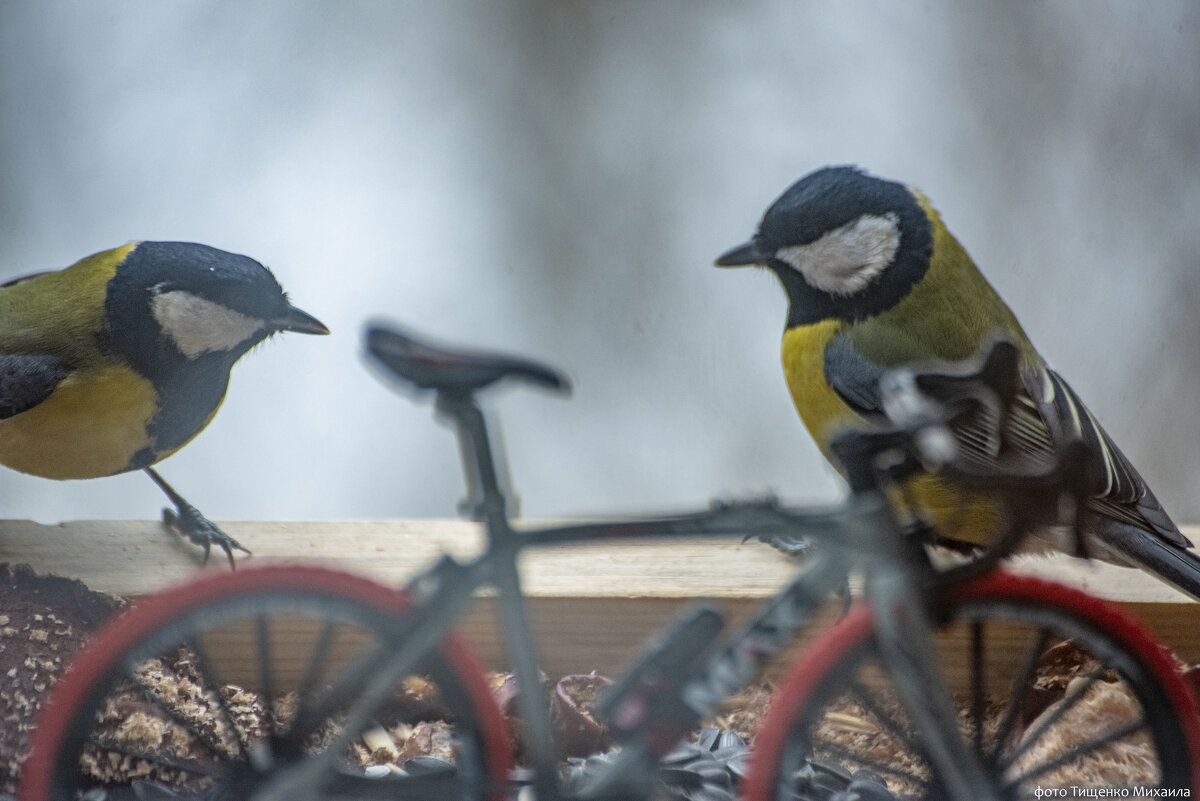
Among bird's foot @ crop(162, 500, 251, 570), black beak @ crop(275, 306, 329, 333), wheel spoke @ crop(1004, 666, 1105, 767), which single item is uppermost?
black beak @ crop(275, 306, 329, 333)

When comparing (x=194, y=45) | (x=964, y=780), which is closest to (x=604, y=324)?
(x=194, y=45)

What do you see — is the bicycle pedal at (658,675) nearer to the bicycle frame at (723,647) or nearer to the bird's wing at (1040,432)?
the bicycle frame at (723,647)

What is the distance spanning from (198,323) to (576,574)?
32 cm

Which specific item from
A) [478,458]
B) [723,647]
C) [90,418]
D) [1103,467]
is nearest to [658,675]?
[723,647]

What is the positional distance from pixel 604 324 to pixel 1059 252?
0.42 m

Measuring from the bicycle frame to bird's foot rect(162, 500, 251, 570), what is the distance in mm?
317

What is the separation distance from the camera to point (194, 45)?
0.86m

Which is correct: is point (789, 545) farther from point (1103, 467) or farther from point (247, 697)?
point (247, 697)

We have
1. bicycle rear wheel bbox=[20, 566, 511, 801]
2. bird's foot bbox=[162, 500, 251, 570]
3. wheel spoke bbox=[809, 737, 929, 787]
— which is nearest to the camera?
bicycle rear wheel bbox=[20, 566, 511, 801]

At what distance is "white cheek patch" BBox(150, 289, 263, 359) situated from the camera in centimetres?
68

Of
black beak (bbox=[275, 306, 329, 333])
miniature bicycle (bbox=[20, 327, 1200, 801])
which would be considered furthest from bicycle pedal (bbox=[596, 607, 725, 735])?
black beak (bbox=[275, 306, 329, 333])

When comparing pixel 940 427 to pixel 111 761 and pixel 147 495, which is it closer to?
pixel 111 761

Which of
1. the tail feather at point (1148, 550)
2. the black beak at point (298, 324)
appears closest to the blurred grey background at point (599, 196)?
the black beak at point (298, 324)

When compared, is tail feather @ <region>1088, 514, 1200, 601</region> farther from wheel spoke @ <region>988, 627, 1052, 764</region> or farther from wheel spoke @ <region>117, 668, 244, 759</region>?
wheel spoke @ <region>117, 668, 244, 759</region>
